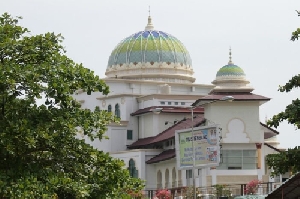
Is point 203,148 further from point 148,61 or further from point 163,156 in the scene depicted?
point 148,61

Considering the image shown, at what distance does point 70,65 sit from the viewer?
1331 inches

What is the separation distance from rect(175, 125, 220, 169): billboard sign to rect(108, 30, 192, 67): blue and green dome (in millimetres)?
33695

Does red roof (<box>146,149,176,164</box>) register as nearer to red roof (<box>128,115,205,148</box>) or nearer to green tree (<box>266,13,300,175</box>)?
red roof (<box>128,115,205,148</box>)

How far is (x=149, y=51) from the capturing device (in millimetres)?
115438

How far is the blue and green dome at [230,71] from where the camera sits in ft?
335

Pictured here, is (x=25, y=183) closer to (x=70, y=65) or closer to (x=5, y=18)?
(x=70, y=65)

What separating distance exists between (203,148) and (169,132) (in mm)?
24831

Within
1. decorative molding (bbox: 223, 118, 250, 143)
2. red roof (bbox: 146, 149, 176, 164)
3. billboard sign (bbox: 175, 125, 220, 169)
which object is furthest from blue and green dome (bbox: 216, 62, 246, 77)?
billboard sign (bbox: 175, 125, 220, 169)

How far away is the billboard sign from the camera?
79.2 m

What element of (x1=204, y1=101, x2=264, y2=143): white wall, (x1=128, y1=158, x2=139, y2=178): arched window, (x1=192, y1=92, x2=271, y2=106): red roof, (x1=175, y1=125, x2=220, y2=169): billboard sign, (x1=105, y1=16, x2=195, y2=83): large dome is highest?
(x1=105, y1=16, x2=195, y2=83): large dome

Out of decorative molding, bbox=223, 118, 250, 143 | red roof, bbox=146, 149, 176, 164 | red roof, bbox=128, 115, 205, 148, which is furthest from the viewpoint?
red roof, bbox=128, 115, 205, 148

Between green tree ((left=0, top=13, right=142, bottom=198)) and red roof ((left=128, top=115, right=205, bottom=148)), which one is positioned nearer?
green tree ((left=0, top=13, right=142, bottom=198))

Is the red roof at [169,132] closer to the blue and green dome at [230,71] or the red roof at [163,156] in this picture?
the red roof at [163,156]

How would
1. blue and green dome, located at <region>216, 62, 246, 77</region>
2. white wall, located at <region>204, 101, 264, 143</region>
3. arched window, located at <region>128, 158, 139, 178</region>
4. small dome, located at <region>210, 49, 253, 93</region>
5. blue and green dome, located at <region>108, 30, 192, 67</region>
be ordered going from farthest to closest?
1. blue and green dome, located at <region>108, 30, 192, 67</region>
2. arched window, located at <region>128, 158, 139, 178</region>
3. blue and green dome, located at <region>216, 62, 246, 77</region>
4. small dome, located at <region>210, 49, 253, 93</region>
5. white wall, located at <region>204, 101, 264, 143</region>
